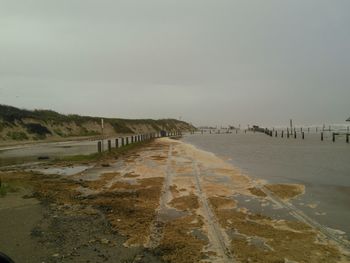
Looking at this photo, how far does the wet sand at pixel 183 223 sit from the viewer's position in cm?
645

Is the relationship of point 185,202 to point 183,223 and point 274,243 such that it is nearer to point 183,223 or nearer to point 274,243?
point 183,223

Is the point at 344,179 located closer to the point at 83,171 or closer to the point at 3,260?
the point at 83,171

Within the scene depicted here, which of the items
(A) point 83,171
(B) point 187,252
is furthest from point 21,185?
(B) point 187,252

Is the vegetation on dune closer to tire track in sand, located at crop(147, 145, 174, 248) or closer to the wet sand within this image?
the wet sand

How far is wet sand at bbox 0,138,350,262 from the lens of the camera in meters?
6.45

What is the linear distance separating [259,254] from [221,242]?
0.91 meters

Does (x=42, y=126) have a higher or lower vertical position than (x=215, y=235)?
higher

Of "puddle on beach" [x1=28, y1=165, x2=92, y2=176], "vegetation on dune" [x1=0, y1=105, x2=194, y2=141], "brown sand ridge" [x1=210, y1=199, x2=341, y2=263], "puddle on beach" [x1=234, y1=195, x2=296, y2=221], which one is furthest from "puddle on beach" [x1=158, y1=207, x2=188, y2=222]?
"vegetation on dune" [x1=0, y1=105, x2=194, y2=141]

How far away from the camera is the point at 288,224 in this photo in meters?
8.55

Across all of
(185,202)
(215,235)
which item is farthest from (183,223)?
(185,202)

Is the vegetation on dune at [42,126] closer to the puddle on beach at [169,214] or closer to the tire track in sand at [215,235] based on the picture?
the puddle on beach at [169,214]

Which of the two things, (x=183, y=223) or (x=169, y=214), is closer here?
(x=183, y=223)

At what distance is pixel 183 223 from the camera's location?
8523 mm

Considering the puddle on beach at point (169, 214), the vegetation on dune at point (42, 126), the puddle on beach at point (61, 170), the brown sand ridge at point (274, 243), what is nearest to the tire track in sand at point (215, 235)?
the brown sand ridge at point (274, 243)
